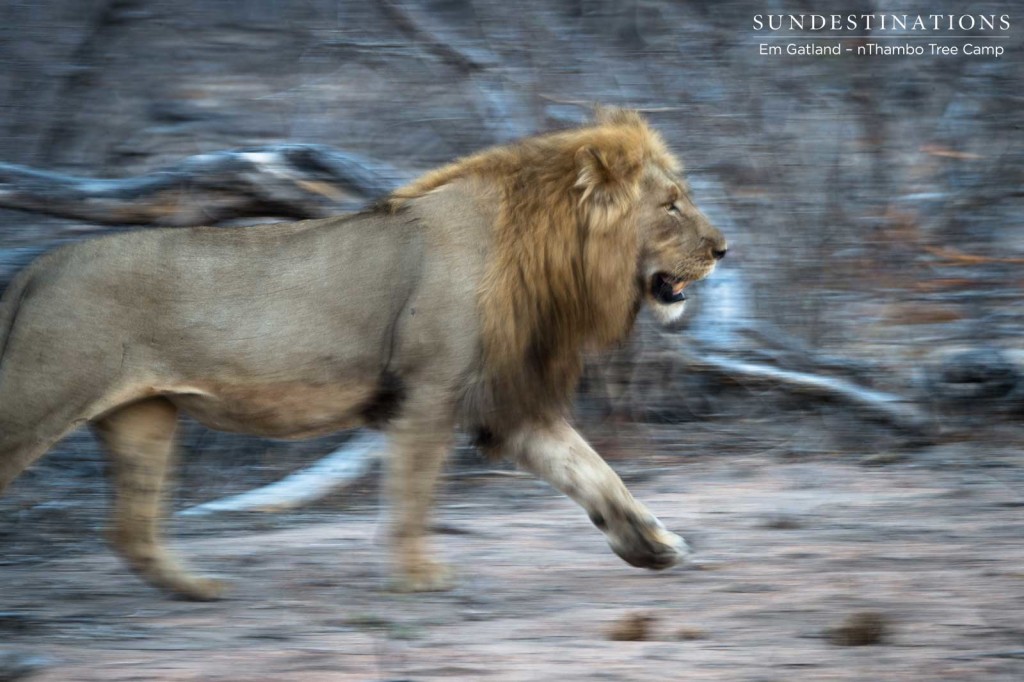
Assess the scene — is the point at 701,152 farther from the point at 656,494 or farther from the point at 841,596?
the point at 841,596

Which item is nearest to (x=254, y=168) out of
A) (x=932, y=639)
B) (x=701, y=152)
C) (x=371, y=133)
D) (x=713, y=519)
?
(x=371, y=133)

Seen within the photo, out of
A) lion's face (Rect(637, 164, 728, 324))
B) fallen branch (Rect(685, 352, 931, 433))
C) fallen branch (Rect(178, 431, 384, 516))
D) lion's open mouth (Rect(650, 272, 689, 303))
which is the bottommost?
fallen branch (Rect(178, 431, 384, 516))

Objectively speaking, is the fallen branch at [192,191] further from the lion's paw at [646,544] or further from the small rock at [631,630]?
the small rock at [631,630]

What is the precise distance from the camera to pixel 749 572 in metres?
4.32

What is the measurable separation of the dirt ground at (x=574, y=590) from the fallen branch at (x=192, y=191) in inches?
45.1

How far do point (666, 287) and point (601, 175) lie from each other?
16.9 inches

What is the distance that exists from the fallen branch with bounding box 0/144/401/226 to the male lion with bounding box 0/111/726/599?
1324 millimetres

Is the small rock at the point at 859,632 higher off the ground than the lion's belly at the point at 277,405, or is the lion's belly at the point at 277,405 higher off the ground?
the lion's belly at the point at 277,405

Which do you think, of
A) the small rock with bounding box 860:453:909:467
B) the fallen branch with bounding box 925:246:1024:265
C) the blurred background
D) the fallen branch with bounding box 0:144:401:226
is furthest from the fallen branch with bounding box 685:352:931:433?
the fallen branch with bounding box 0:144:401:226

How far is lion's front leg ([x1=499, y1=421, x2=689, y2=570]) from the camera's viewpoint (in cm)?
429

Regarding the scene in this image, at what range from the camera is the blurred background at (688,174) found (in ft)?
18.5

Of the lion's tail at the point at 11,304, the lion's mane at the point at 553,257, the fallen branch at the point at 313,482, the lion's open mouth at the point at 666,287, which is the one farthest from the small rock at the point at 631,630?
the fallen branch at the point at 313,482

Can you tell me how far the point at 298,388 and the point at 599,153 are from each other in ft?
3.74

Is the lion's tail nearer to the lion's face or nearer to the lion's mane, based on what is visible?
the lion's mane
